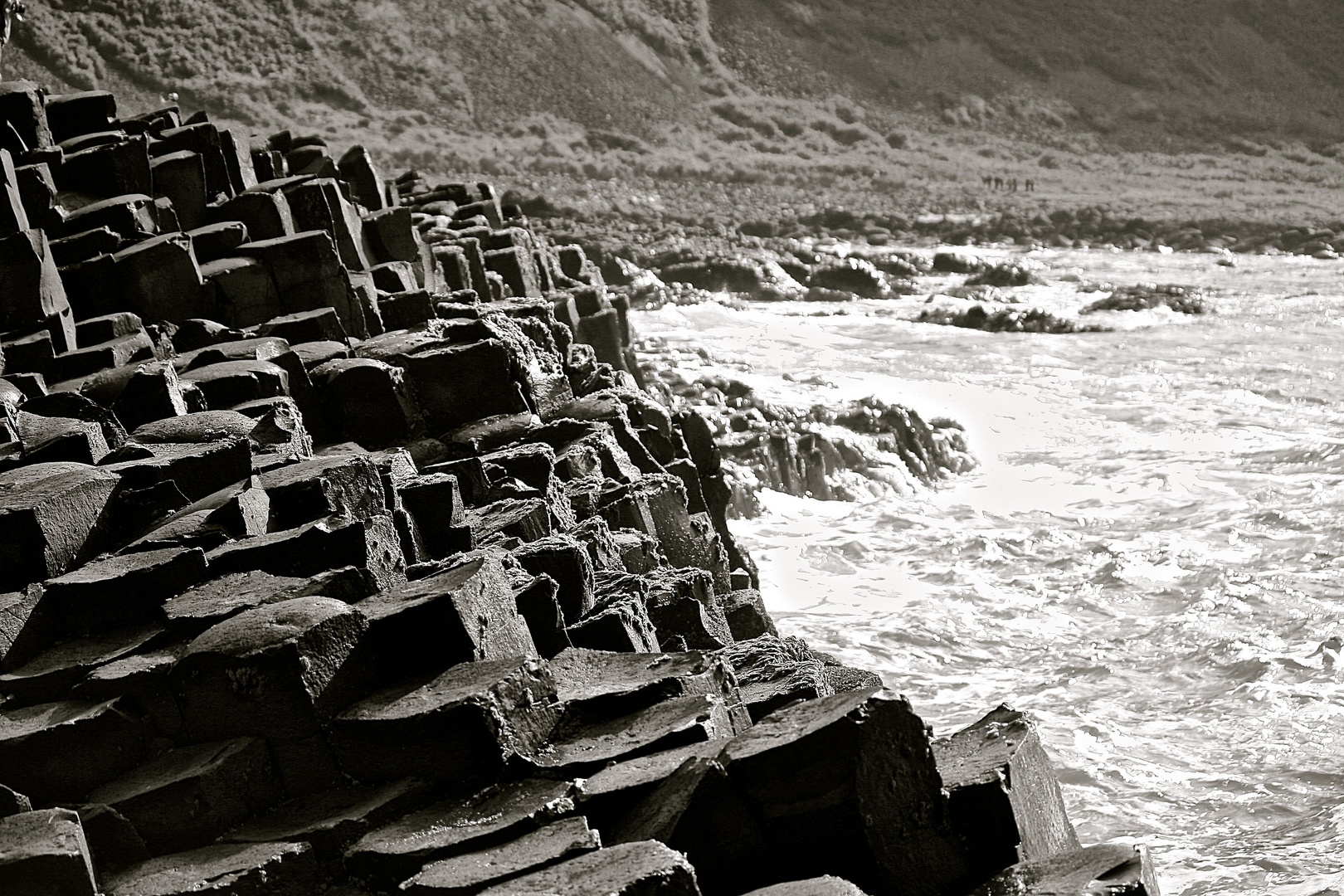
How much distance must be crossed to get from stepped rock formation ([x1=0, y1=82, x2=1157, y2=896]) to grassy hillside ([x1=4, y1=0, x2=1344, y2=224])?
29.5 metres

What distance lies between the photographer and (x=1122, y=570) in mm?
12102

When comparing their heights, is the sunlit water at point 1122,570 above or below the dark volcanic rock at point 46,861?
below

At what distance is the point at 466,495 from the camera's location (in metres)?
→ 7.46

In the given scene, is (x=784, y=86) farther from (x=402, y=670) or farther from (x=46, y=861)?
(x=46, y=861)

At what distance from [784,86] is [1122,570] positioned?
4216 centimetres

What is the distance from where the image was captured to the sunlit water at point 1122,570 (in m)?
8.13

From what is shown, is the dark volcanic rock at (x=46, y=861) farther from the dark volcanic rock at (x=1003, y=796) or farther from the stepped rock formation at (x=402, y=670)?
the dark volcanic rock at (x=1003, y=796)

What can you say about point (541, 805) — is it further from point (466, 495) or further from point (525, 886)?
point (466, 495)

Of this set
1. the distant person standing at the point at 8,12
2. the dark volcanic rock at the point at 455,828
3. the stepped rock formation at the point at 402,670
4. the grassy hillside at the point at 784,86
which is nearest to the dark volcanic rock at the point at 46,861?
the stepped rock formation at the point at 402,670

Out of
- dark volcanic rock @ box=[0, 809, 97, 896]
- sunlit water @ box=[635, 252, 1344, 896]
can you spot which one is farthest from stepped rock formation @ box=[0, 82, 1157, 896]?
sunlit water @ box=[635, 252, 1344, 896]

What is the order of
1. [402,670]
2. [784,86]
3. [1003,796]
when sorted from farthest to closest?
[784,86] < [402,670] < [1003,796]

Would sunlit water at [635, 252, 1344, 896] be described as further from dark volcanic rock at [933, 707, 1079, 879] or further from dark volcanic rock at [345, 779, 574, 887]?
dark volcanic rock at [345, 779, 574, 887]

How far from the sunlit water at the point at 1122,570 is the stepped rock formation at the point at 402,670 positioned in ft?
7.19

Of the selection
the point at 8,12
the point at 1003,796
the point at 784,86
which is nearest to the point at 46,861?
the point at 1003,796
